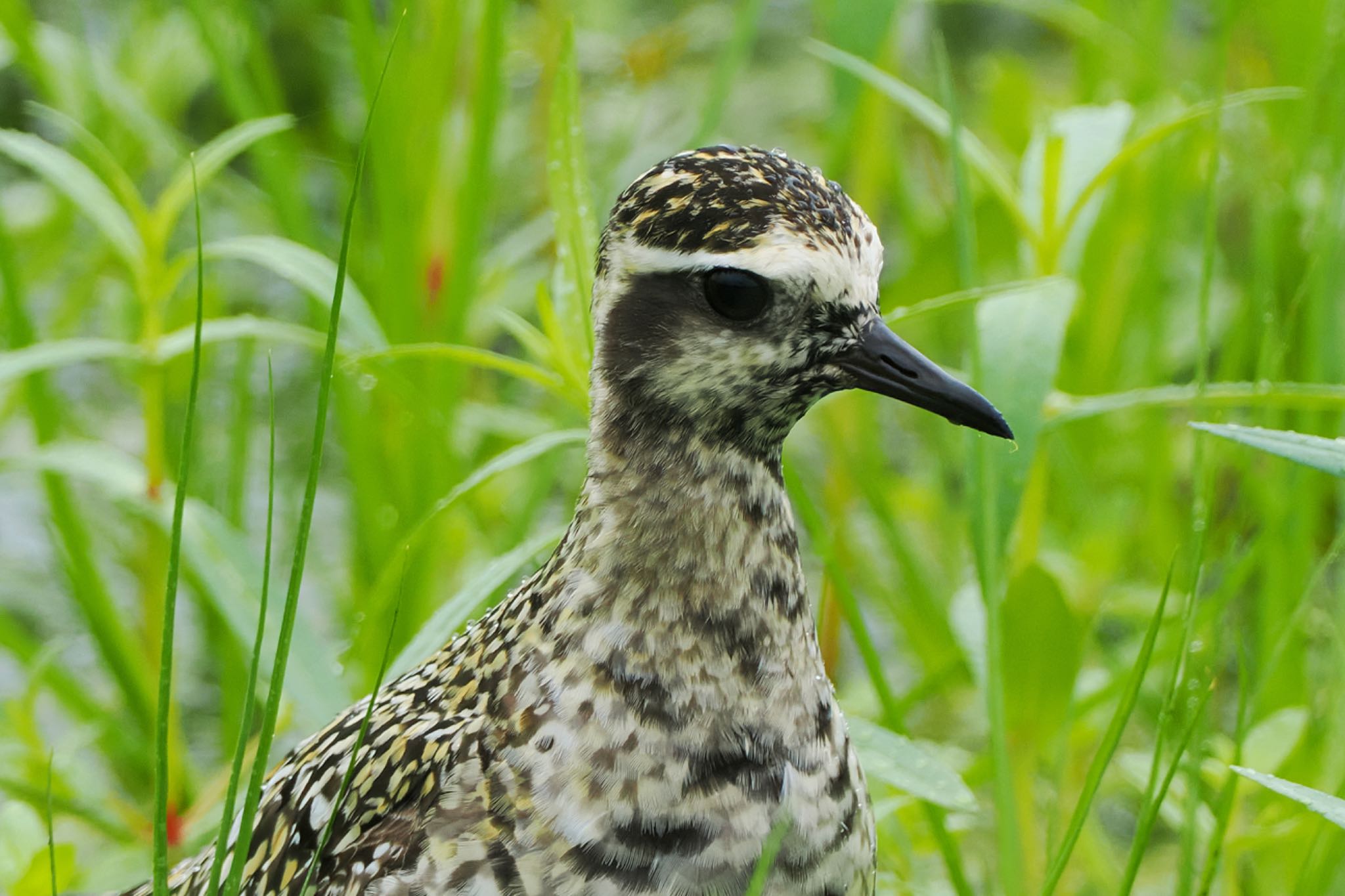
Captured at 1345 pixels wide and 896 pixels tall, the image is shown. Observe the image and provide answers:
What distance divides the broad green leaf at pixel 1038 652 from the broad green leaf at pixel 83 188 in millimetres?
1294

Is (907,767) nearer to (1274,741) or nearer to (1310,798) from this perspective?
(1310,798)

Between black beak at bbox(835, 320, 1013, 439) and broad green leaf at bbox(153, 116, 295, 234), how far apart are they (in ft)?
3.33

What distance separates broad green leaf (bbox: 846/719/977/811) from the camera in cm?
166

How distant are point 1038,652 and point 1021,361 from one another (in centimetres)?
46

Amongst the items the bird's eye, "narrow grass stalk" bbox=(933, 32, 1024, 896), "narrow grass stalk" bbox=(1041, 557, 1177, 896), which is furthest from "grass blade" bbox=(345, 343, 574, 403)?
"narrow grass stalk" bbox=(1041, 557, 1177, 896)

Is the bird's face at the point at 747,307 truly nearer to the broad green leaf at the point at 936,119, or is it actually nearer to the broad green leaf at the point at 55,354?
the broad green leaf at the point at 936,119

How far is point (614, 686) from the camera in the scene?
1597 mm

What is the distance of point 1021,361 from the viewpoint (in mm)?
1809

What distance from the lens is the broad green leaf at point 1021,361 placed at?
1.77 meters

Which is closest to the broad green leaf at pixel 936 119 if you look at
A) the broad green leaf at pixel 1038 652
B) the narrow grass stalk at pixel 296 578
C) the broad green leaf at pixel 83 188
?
the broad green leaf at pixel 1038 652

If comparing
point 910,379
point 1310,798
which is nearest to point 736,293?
point 910,379

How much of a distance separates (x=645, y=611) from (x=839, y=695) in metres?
1.31

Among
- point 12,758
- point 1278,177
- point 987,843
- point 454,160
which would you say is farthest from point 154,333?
point 1278,177

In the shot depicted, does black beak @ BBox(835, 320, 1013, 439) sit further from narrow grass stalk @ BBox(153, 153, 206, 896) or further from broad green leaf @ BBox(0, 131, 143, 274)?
broad green leaf @ BBox(0, 131, 143, 274)
